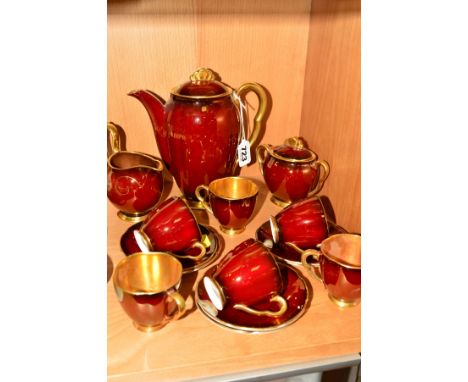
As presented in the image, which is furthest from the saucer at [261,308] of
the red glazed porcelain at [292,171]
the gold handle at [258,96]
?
the gold handle at [258,96]

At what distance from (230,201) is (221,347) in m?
0.27

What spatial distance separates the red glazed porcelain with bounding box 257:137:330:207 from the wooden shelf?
28cm

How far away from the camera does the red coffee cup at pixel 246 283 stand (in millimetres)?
623

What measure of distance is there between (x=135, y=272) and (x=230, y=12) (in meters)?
0.56

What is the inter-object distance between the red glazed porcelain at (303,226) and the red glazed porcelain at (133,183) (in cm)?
23

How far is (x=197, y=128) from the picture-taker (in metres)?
0.80

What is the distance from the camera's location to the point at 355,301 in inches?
26.1

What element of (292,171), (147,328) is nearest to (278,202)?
Answer: (292,171)

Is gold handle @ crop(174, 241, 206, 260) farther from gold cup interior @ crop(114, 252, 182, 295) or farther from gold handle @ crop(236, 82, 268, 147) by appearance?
gold handle @ crop(236, 82, 268, 147)

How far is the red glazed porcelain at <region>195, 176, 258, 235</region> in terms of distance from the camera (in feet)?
2.58

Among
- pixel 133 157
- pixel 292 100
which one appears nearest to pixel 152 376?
pixel 133 157

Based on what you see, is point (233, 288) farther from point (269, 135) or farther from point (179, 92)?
point (269, 135)

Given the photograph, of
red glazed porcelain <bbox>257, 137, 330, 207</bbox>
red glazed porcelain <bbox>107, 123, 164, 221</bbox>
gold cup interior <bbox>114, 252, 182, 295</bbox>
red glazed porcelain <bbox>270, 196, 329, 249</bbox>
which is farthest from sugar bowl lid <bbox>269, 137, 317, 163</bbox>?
gold cup interior <bbox>114, 252, 182, 295</bbox>

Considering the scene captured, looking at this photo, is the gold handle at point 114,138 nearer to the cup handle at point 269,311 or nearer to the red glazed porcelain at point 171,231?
the red glazed porcelain at point 171,231
